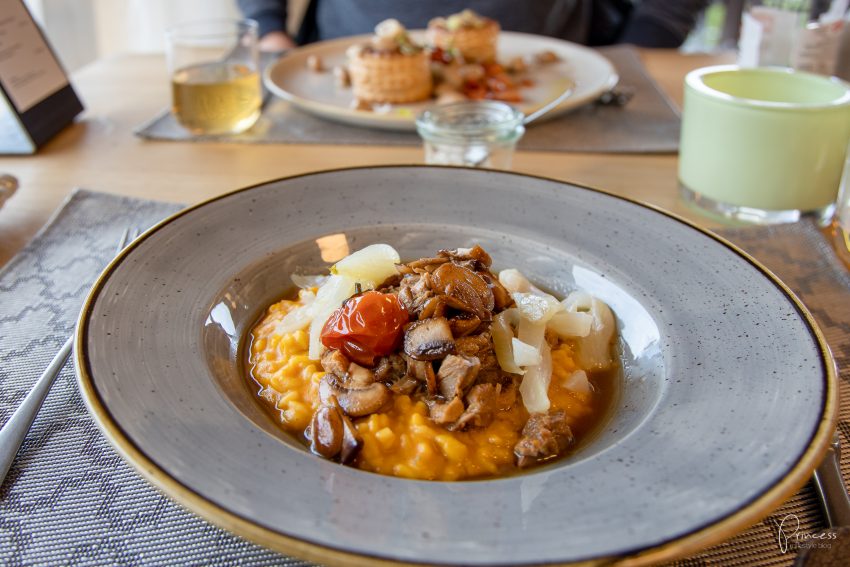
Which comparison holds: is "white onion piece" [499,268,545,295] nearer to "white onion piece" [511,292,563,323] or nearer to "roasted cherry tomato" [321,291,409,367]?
"white onion piece" [511,292,563,323]

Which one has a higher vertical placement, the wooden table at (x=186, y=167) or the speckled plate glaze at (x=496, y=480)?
the speckled plate glaze at (x=496, y=480)

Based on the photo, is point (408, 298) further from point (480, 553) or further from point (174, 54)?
point (174, 54)

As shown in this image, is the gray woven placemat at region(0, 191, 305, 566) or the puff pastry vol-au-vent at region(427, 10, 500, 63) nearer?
the gray woven placemat at region(0, 191, 305, 566)

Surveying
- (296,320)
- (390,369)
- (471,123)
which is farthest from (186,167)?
(390,369)

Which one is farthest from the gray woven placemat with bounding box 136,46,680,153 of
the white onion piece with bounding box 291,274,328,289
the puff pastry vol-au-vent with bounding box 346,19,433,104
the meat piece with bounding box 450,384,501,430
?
the meat piece with bounding box 450,384,501,430

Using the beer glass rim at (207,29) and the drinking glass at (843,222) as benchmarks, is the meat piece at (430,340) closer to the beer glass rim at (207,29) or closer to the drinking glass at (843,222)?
the drinking glass at (843,222)

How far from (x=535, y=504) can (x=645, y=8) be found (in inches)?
171

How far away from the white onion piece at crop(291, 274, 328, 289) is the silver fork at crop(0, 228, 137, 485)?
0.51 meters

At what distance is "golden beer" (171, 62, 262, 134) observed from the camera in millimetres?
2623

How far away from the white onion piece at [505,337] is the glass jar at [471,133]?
0.78 meters

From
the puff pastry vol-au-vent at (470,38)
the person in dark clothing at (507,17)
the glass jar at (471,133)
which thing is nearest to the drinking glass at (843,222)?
the glass jar at (471,133)

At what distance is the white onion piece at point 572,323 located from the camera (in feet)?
4.93

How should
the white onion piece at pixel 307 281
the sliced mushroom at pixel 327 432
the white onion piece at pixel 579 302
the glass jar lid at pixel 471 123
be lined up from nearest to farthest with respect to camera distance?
1. the sliced mushroom at pixel 327 432
2. the white onion piece at pixel 579 302
3. the white onion piece at pixel 307 281
4. the glass jar lid at pixel 471 123

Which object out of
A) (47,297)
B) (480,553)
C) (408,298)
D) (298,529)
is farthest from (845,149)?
(47,297)
